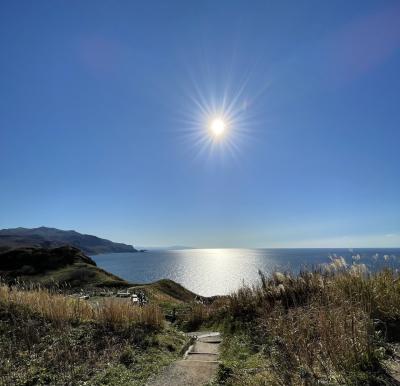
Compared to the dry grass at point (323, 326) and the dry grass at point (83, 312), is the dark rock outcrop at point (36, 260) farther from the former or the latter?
the dry grass at point (323, 326)

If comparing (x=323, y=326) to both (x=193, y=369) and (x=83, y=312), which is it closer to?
(x=193, y=369)

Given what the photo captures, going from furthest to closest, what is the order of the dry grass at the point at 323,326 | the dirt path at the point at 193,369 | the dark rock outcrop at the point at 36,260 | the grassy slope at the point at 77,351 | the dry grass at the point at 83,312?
1. the dark rock outcrop at the point at 36,260
2. the dry grass at the point at 83,312
3. the grassy slope at the point at 77,351
4. the dirt path at the point at 193,369
5. the dry grass at the point at 323,326

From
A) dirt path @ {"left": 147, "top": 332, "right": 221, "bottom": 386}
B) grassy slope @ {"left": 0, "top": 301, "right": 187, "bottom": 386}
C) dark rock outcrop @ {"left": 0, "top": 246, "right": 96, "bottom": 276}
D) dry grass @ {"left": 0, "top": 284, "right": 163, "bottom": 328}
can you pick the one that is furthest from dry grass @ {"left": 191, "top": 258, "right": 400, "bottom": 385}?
dark rock outcrop @ {"left": 0, "top": 246, "right": 96, "bottom": 276}

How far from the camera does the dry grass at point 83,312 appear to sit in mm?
8500

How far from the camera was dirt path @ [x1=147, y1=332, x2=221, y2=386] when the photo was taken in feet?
18.3

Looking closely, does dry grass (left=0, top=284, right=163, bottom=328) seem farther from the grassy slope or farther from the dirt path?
the dirt path

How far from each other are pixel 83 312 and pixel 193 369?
4.22 meters

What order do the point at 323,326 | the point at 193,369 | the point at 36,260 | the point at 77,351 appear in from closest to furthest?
the point at 323,326 < the point at 193,369 < the point at 77,351 < the point at 36,260

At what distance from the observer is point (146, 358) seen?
268 inches

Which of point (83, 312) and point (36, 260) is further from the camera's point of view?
point (36, 260)

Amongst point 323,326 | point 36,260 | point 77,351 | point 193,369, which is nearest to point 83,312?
point 77,351

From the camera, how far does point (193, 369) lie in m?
6.15

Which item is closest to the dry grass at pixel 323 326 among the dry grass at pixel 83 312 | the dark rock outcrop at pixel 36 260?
the dry grass at pixel 83 312

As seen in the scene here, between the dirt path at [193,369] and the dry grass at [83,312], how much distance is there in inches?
61.0
